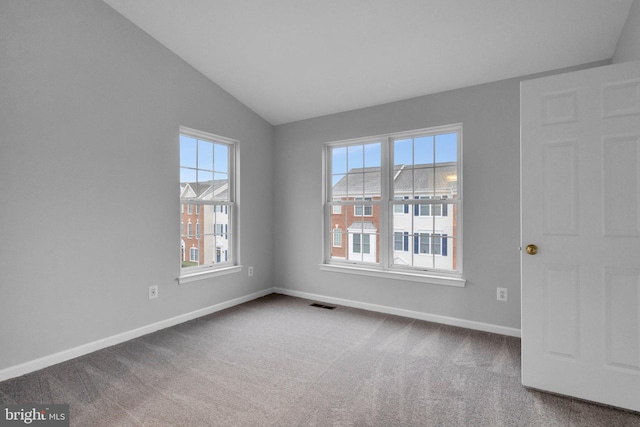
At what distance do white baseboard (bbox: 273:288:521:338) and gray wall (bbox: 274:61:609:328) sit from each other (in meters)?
0.04

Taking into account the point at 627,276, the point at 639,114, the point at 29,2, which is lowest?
the point at 627,276

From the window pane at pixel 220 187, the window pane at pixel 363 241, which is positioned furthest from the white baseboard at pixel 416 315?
the window pane at pixel 220 187

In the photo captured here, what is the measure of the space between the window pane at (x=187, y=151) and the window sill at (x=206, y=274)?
1199 millimetres

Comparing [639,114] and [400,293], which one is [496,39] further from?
[400,293]

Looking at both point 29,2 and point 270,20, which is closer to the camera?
point 29,2

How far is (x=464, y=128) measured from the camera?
3223 mm

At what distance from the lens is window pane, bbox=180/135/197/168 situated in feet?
11.4

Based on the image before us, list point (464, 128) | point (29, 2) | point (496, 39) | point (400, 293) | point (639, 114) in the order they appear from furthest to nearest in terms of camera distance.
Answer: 1. point (400, 293)
2. point (464, 128)
3. point (496, 39)
4. point (29, 2)
5. point (639, 114)

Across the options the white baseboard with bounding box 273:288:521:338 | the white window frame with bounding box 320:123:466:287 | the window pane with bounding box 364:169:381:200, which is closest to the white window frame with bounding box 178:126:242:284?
the white baseboard with bounding box 273:288:521:338

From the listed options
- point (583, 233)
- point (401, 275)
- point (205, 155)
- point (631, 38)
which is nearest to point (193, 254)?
point (205, 155)

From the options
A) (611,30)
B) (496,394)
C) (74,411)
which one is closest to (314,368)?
(496,394)

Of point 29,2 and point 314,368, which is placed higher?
point 29,2

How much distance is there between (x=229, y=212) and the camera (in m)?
4.01

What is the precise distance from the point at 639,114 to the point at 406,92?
196 centimetres
